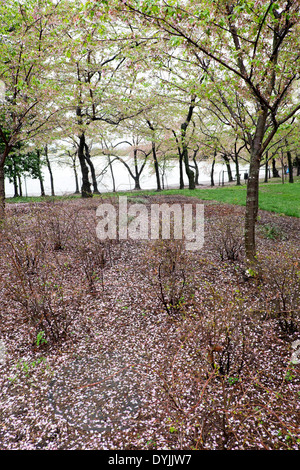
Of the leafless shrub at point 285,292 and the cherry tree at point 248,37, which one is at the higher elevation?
the cherry tree at point 248,37

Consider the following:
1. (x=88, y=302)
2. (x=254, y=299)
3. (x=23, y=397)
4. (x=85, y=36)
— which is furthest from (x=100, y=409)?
(x=85, y=36)

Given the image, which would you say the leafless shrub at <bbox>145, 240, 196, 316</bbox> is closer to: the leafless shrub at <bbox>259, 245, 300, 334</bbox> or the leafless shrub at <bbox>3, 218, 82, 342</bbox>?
the leafless shrub at <bbox>259, 245, 300, 334</bbox>

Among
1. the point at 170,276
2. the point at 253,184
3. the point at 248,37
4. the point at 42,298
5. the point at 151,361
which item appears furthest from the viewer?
the point at 253,184

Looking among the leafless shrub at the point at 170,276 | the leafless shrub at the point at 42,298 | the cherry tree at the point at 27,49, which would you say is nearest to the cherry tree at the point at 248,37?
the leafless shrub at the point at 170,276

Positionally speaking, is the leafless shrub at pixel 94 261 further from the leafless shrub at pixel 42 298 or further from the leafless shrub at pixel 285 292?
the leafless shrub at pixel 285 292

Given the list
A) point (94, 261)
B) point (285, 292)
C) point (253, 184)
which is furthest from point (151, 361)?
point (253, 184)

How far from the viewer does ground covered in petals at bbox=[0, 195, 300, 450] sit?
2348mm

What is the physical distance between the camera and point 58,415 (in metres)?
2.58

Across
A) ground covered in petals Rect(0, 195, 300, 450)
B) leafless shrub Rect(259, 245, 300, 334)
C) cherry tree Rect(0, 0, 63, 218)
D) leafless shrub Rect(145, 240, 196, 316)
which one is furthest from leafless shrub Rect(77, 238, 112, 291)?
cherry tree Rect(0, 0, 63, 218)

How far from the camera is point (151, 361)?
323cm

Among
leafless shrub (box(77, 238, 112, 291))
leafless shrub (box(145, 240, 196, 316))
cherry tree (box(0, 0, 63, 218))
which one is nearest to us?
A: leafless shrub (box(145, 240, 196, 316))

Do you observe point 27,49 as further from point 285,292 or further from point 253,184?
point 285,292

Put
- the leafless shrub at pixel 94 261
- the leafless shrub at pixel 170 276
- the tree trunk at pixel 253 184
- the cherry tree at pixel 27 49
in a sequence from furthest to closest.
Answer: the cherry tree at pixel 27 49 < the leafless shrub at pixel 94 261 < the tree trunk at pixel 253 184 < the leafless shrub at pixel 170 276

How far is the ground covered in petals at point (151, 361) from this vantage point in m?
2.35
